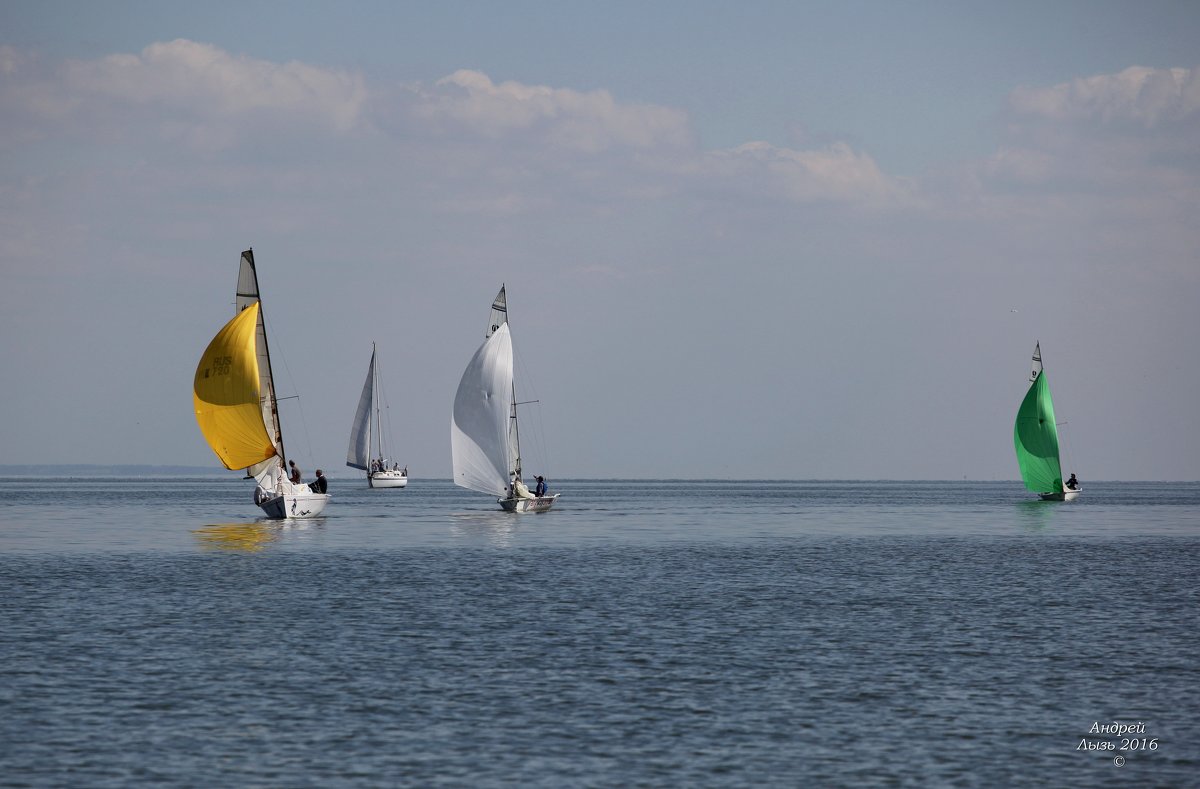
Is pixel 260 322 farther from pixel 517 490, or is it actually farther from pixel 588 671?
pixel 588 671

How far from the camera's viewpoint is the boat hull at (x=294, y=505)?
7981 centimetres

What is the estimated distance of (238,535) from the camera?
2899 inches

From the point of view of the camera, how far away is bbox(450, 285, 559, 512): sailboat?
84250mm

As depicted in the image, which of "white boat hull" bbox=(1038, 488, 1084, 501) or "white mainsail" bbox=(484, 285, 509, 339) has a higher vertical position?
"white mainsail" bbox=(484, 285, 509, 339)

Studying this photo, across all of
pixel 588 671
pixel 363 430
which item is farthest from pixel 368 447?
pixel 588 671

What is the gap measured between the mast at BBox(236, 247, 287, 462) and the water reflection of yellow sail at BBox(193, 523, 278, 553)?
200 inches

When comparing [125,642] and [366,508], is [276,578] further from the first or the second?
[366,508]

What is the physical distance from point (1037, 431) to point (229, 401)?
235 feet

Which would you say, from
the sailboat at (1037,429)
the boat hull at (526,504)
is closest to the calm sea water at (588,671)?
the boat hull at (526,504)

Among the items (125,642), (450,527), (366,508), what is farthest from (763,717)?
(366,508)

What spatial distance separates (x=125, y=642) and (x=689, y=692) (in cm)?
1401

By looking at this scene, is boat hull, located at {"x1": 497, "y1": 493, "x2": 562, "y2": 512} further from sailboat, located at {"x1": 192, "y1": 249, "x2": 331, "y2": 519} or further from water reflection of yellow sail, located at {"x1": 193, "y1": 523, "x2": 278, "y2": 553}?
sailboat, located at {"x1": 192, "y1": 249, "x2": 331, "y2": 519}

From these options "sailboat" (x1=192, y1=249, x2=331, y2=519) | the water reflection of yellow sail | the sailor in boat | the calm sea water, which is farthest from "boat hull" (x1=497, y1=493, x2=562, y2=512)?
the calm sea water

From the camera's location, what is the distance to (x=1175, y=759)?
20.4m
